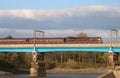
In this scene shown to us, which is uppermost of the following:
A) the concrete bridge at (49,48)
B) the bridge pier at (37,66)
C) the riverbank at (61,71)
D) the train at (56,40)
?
the train at (56,40)

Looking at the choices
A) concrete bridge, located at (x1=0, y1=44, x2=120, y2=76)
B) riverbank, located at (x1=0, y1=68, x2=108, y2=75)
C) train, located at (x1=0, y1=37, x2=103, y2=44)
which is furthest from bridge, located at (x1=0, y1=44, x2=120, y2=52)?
riverbank, located at (x1=0, y1=68, x2=108, y2=75)

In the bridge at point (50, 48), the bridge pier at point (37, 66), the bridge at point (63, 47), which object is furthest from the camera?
the bridge pier at point (37, 66)

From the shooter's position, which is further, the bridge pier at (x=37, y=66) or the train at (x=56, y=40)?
the bridge pier at (x=37, y=66)

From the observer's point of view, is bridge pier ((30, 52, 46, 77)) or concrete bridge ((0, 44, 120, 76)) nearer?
concrete bridge ((0, 44, 120, 76))

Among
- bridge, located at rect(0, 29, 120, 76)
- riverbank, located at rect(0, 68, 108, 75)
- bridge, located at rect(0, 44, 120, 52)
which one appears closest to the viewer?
bridge, located at rect(0, 29, 120, 76)

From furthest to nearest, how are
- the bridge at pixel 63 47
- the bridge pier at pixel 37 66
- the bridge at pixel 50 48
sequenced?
the bridge pier at pixel 37 66 → the bridge at pixel 63 47 → the bridge at pixel 50 48

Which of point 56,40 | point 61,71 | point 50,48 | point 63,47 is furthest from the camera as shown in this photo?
point 61,71

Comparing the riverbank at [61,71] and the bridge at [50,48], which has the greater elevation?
the bridge at [50,48]

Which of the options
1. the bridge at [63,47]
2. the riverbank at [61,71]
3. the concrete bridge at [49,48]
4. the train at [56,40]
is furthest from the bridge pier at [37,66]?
the riverbank at [61,71]

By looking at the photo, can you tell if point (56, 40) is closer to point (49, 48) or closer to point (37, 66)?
point (49, 48)

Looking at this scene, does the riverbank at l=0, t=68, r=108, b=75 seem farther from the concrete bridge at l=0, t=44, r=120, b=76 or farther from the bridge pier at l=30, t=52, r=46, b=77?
the concrete bridge at l=0, t=44, r=120, b=76

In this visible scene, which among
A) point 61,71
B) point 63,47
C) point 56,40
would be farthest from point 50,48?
point 61,71

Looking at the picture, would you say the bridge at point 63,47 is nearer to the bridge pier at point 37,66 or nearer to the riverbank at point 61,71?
the bridge pier at point 37,66

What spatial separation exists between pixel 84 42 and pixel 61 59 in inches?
2674
